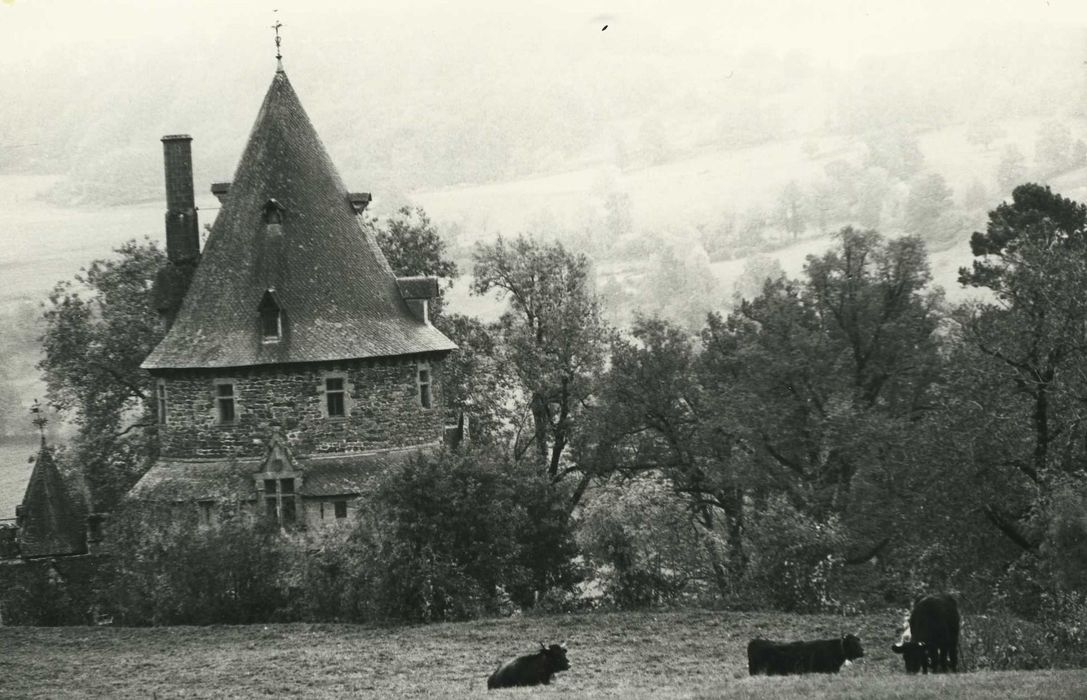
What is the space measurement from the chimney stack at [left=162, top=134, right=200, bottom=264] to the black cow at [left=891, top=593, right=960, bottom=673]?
27.1 m

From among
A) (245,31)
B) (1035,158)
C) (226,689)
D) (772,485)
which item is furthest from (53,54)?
(226,689)

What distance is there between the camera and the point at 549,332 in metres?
48.7

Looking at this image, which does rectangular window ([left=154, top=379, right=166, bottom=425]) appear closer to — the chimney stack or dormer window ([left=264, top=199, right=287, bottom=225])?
the chimney stack

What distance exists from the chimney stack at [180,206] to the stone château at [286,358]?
62 centimetres

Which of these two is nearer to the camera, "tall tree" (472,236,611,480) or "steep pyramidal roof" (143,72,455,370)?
"steep pyramidal roof" (143,72,455,370)

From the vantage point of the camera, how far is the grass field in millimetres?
17750

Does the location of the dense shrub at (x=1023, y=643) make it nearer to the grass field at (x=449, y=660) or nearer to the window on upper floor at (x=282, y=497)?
the grass field at (x=449, y=660)

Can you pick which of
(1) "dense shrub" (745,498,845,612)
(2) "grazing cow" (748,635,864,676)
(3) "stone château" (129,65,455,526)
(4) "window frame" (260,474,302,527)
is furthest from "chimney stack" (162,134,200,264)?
(2) "grazing cow" (748,635,864,676)

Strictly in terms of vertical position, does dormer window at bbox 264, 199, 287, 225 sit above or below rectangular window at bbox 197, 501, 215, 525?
above

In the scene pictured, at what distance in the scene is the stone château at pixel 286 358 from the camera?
36281 millimetres

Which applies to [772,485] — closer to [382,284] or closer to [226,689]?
[382,284]

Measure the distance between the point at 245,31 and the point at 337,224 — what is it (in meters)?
103

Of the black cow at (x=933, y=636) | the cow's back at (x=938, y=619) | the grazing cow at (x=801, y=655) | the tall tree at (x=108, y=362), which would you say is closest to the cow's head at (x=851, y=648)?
the grazing cow at (x=801, y=655)

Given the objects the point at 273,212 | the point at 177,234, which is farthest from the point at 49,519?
the point at 273,212
